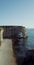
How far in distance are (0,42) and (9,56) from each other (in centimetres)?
19

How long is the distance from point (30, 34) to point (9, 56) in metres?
0.32

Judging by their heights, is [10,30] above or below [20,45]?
above

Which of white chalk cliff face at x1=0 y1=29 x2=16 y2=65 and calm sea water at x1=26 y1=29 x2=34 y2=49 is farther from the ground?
calm sea water at x1=26 y1=29 x2=34 y2=49

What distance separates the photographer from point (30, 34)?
3.79 feet

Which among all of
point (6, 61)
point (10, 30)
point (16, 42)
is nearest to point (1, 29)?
point (10, 30)

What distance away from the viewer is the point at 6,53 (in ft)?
3.99

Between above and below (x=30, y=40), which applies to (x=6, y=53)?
below

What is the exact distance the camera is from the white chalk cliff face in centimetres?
115

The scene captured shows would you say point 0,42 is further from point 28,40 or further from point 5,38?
point 28,40

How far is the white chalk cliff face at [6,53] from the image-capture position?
115 cm

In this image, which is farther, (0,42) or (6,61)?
(0,42)

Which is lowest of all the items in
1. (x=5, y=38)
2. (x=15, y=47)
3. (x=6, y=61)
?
(x=6, y=61)

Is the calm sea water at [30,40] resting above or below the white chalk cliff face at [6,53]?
above

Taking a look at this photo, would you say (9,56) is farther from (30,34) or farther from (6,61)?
(30,34)
